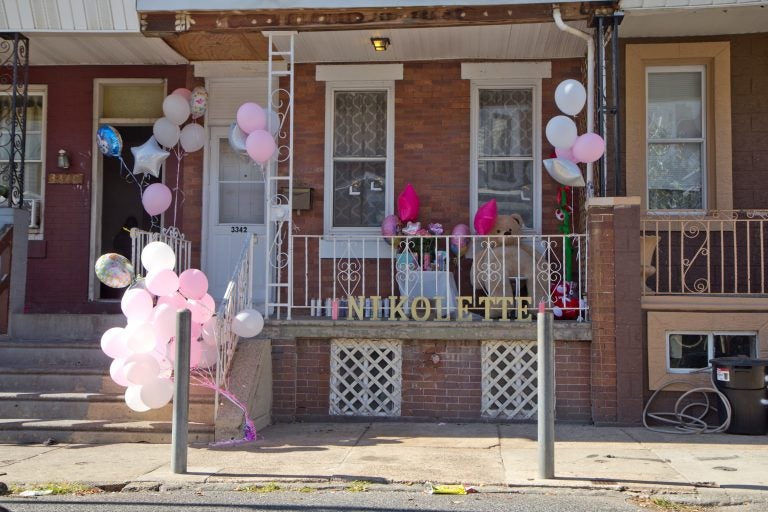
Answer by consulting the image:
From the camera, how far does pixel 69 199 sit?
10453 millimetres

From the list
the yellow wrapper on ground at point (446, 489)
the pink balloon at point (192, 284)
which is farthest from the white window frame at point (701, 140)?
the pink balloon at point (192, 284)

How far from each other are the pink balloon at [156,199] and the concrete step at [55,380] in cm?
229

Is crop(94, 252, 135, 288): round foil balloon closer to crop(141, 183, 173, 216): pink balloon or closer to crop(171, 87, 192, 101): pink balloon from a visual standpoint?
crop(141, 183, 173, 216): pink balloon

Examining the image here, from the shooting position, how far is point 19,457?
6801mm

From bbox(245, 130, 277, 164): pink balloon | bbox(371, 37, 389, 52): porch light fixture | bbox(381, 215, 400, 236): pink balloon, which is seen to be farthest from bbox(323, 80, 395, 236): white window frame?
bbox(245, 130, 277, 164): pink balloon

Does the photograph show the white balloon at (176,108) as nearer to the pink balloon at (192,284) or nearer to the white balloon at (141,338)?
the pink balloon at (192,284)

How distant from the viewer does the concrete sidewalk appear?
5.91 meters

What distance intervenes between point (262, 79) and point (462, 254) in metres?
3.28

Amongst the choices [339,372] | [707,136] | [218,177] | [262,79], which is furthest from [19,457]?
[707,136]

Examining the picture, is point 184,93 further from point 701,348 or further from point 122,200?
point 701,348

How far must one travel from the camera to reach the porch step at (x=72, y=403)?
745 cm

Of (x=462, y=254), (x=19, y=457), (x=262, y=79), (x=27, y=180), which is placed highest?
(x=262, y=79)

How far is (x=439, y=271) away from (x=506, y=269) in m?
0.73

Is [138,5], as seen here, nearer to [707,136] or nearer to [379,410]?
[379,410]
